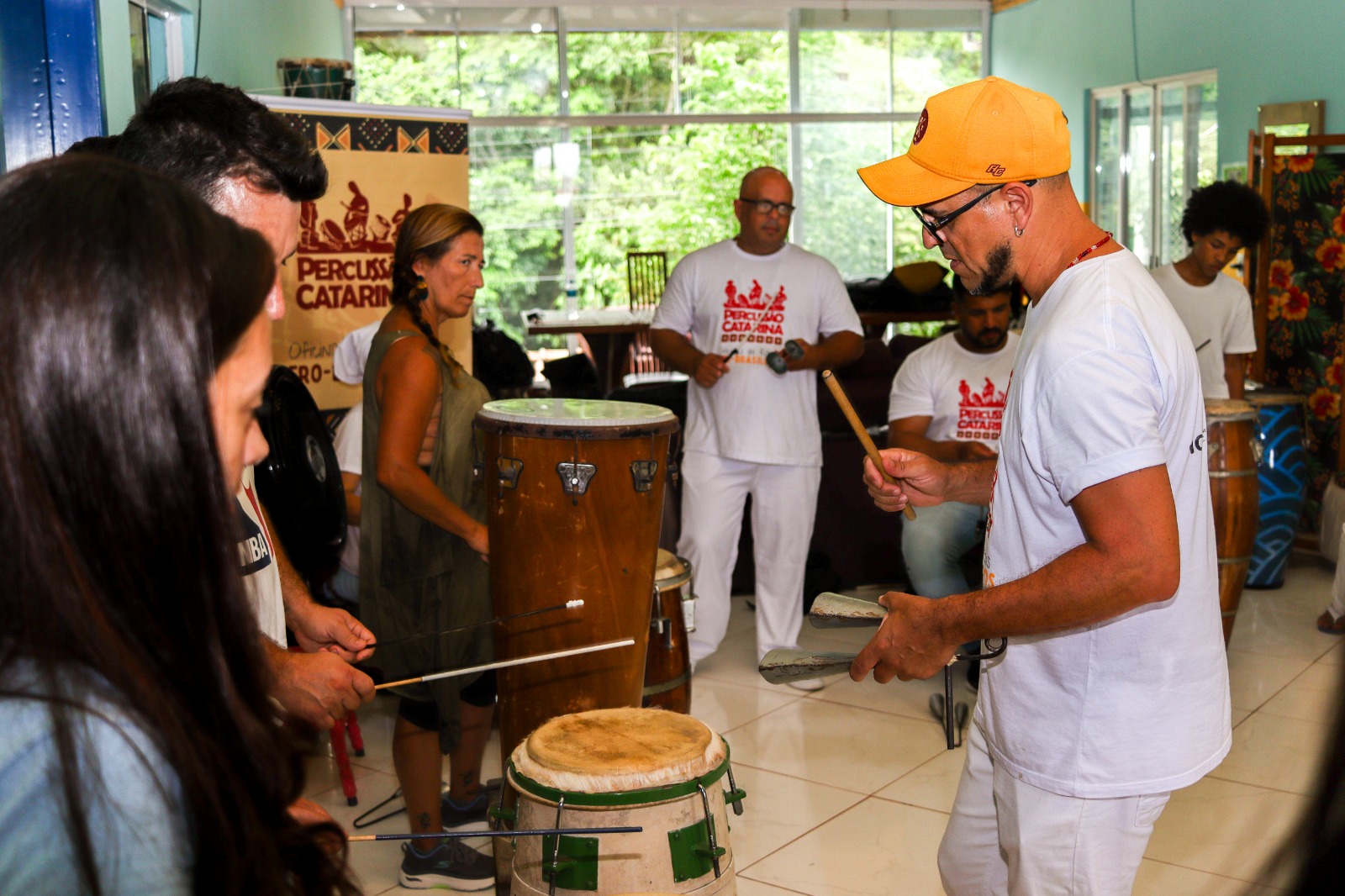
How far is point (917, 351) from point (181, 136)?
2960 millimetres

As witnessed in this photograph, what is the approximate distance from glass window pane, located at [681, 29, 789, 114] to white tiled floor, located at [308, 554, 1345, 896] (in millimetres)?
7440

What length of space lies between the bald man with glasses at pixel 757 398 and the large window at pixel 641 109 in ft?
22.1

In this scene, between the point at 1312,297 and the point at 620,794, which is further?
the point at 1312,297

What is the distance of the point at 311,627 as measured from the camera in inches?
77.3

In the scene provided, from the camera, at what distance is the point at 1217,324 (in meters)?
4.95

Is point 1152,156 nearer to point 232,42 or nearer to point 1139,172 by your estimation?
point 1139,172

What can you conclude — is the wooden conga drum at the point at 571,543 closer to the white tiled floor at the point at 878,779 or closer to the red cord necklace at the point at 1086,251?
the white tiled floor at the point at 878,779

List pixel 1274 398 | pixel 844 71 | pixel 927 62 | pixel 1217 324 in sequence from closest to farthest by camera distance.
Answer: pixel 1217 324, pixel 1274 398, pixel 844 71, pixel 927 62

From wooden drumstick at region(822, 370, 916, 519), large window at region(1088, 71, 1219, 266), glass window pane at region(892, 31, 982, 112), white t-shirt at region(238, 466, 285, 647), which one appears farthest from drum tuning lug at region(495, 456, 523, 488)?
glass window pane at region(892, 31, 982, 112)

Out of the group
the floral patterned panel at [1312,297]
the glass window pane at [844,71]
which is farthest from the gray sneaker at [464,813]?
the glass window pane at [844,71]

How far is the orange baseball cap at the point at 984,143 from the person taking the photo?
1.64 meters

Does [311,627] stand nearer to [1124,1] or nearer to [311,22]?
[311,22]

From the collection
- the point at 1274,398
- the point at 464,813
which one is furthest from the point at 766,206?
the point at 1274,398

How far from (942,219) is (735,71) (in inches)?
386
